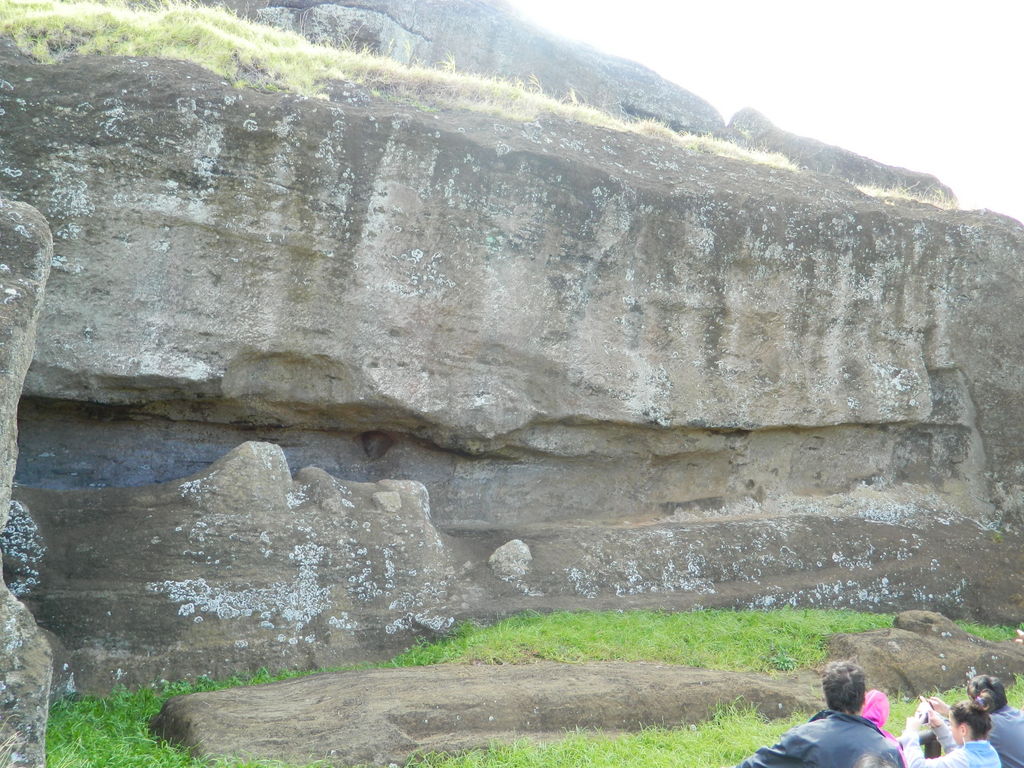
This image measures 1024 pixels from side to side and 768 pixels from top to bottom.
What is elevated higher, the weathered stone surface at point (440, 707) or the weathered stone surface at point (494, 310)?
the weathered stone surface at point (494, 310)

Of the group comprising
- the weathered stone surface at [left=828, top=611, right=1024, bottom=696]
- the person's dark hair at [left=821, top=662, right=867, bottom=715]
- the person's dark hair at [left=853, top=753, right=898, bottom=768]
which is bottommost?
the weathered stone surface at [left=828, top=611, right=1024, bottom=696]

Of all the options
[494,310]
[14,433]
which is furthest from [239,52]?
[14,433]

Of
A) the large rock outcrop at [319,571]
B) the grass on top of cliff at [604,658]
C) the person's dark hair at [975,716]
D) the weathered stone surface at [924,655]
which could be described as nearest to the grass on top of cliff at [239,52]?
the large rock outcrop at [319,571]

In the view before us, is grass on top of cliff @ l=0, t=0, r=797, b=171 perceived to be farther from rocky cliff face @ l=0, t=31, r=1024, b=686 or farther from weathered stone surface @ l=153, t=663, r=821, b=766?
weathered stone surface @ l=153, t=663, r=821, b=766

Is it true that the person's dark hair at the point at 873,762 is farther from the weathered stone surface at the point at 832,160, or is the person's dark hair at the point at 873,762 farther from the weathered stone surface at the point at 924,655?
the weathered stone surface at the point at 832,160

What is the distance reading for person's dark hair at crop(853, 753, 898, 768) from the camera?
13.3ft

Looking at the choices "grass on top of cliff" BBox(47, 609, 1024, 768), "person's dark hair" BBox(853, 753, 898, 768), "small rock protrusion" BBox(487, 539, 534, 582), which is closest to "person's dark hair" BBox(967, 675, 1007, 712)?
"person's dark hair" BBox(853, 753, 898, 768)

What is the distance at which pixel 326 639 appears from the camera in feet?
29.1

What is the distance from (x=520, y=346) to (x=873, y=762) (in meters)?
7.81

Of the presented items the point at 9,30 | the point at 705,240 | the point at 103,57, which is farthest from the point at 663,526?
the point at 9,30

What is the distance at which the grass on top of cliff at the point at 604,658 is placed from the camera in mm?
6496

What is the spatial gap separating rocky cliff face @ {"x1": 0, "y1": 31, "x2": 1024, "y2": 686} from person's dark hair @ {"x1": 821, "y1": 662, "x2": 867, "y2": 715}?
5562mm

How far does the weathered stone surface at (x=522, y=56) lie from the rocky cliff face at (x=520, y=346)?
420 inches

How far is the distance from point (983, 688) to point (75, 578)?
7.21 metres
